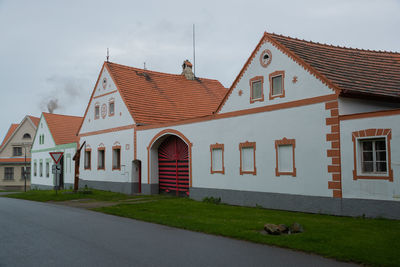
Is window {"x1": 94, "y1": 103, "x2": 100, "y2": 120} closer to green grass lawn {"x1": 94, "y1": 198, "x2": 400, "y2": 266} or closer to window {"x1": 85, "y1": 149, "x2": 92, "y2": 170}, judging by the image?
window {"x1": 85, "y1": 149, "x2": 92, "y2": 170}

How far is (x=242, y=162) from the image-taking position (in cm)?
1820

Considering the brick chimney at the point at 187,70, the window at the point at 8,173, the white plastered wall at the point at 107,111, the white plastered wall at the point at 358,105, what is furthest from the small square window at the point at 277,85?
the window at the point at 8,173

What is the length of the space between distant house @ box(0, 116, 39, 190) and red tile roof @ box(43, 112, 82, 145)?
9.84 meters

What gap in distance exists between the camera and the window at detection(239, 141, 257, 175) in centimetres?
1753

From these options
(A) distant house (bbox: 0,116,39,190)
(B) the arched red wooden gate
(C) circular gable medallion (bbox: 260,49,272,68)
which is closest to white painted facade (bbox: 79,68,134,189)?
(B) the arched red wooden gate

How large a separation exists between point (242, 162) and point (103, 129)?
49.3 feet

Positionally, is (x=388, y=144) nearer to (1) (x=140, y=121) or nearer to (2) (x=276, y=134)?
(2) (x=276, y=134)

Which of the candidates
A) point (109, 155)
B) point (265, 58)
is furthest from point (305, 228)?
point (109, 155)

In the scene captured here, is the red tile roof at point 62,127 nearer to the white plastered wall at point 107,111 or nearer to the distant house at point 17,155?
the white plastered wall at point 107,111

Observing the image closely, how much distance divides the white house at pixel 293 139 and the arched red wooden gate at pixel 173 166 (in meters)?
0.06

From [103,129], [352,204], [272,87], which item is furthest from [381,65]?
[103,129]

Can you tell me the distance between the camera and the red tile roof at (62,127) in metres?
40.3

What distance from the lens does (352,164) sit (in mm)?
13539

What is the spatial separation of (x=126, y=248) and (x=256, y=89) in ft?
34.2
